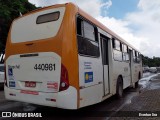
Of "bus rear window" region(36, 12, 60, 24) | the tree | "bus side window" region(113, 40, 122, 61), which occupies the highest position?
the tree

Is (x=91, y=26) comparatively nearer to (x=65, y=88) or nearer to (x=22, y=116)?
(x=65, y=88)

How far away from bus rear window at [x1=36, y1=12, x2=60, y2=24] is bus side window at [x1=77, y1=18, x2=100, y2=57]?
626 mm

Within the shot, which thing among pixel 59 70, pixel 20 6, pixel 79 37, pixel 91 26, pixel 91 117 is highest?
pixel 20 6

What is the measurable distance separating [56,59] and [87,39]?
129cm

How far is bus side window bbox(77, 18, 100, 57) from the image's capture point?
6.48 meters

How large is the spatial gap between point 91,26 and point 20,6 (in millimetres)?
18815

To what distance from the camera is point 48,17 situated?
6660 mm

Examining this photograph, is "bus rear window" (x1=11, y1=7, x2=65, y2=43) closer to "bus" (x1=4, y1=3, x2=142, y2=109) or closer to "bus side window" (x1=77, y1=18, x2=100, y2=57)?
"bus" (x1=4, y1=3, x2=142, y2=109)

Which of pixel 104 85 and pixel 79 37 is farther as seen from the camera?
pixel 104 85

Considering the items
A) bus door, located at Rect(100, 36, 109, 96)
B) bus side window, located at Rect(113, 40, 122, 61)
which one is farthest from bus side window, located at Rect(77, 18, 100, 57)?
bus side window, located at Rect(113, 40, 122, 61)

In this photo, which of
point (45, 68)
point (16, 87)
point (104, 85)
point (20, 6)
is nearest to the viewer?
point (45, 68)

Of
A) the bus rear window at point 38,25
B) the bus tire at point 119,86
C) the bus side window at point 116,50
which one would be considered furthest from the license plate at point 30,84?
the bus tire at point 119,86

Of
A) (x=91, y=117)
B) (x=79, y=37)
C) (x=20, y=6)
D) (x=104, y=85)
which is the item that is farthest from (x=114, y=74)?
(x=20, y=6)

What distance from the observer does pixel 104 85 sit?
27.3ft
